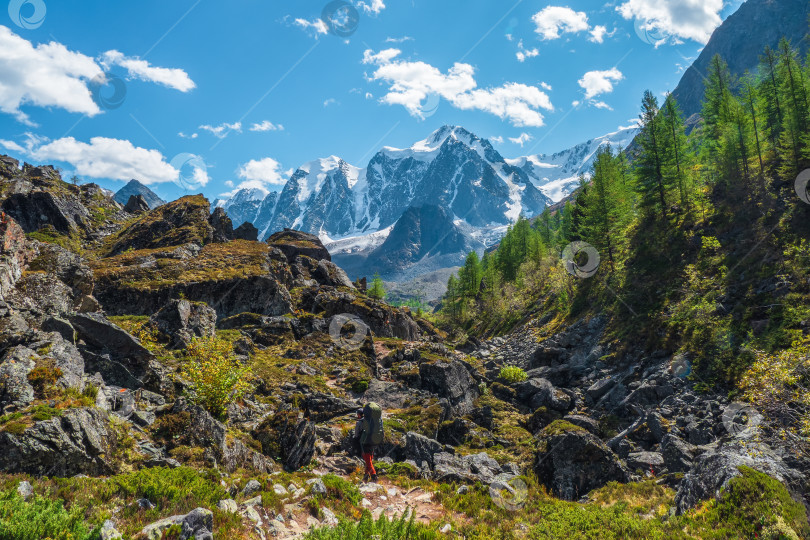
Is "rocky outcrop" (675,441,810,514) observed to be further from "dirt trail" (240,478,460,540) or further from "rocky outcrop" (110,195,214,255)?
"rocky outcrop" (110,195,214,255)

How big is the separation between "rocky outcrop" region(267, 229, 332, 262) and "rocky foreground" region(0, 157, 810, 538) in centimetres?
4413

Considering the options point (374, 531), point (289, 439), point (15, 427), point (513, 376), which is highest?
point (513, 376)

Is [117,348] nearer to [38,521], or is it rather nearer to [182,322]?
[182,322]

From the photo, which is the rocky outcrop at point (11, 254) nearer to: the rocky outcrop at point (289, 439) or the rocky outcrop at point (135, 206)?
the rocky outcrop at point (289, 439)

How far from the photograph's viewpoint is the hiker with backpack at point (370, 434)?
498 inches

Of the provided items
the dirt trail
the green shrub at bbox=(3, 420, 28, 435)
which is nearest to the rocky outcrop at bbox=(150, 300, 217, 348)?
the green shrub at bbox=(3, 420, 28, 435)

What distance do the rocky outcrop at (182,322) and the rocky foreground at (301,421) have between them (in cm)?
12

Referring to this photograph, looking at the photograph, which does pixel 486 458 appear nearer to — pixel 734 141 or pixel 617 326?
pixel 617 326

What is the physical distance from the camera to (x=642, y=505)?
11375 millimetres

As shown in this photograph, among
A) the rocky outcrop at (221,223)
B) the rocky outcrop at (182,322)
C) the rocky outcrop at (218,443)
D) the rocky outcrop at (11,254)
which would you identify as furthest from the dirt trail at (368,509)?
Result: the rocky outcrop at (221,223)

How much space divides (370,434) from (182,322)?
65.6 feet

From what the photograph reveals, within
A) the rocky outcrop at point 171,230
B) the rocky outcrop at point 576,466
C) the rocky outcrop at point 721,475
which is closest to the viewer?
the rocky outcrop at point 721,475

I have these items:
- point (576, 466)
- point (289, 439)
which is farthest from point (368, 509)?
point (576, 466)

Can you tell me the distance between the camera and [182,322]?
87.2 ft
